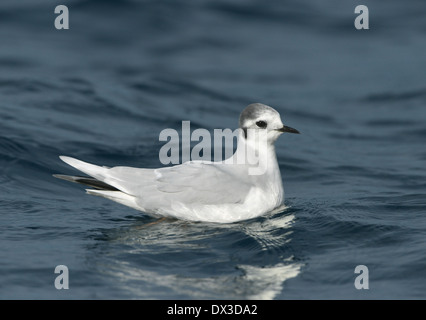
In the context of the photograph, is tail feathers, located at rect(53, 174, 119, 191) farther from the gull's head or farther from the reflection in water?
the gull's head

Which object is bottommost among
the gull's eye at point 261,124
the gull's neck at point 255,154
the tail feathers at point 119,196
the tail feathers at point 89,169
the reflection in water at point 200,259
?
the reflection in water at point 200,259

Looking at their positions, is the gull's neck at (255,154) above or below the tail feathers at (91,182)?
above

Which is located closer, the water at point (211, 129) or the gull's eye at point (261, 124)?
the water at point (211, 129)

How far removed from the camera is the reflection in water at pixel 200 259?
640 centimetres

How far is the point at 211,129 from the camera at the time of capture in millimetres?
13711

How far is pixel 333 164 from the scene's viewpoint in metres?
12.0

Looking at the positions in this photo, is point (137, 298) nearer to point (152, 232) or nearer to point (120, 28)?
point (152, 232)

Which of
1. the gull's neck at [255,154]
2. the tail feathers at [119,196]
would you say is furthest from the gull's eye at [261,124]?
the tail feathers at [119,196]

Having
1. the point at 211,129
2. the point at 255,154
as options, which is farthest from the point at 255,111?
the point at 211,129

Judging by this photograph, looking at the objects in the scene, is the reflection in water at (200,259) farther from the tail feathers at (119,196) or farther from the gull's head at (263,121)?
the gull's head at (263,121)

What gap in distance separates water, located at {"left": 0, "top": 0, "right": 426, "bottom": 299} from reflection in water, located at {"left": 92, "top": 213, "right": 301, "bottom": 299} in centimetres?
2

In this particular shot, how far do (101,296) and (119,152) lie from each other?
19.7 feet

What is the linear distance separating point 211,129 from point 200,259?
6780 mm

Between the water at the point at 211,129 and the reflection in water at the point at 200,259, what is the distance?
23 millimetres
